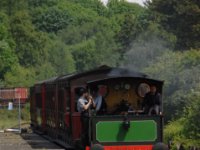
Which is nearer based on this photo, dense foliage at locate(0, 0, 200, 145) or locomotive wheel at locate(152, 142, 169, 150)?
locomotive wheel at locate(152, 142, 169, 150)

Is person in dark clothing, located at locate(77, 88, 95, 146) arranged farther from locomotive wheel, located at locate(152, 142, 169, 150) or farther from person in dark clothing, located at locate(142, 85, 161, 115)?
locomotive wheel, located at locate(152, 142, 169, 150)

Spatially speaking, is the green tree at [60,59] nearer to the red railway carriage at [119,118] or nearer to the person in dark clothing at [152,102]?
the red railway carriage at [119,118]

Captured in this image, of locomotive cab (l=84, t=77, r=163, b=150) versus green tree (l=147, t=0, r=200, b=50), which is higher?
green tree (l=147, t=0, r=200, b=50)

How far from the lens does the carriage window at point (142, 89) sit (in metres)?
22.2

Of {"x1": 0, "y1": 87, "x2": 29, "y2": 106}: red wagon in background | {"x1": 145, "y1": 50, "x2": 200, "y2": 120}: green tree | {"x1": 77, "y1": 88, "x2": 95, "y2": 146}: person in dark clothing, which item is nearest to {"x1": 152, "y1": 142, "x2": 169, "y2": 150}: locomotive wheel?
{"x1": 77, "y1": 88, "x2": 95, "y2": 146}: person in dark clothing

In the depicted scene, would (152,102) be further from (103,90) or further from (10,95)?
(10,95)

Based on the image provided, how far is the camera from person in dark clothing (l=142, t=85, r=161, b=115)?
71.2 ft

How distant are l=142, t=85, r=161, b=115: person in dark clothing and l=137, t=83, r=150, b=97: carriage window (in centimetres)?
25

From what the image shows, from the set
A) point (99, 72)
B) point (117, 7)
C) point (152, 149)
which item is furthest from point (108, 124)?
point (117, 7)

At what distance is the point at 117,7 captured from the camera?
17150 centimetres

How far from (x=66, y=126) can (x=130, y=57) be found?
45.3 metres

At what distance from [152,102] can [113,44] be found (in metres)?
89.6

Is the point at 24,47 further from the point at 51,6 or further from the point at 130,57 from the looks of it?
the point at 51,6

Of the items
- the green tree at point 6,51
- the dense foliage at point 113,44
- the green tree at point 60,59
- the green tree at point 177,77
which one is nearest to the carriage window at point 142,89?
the dense foliage at point 113,44
